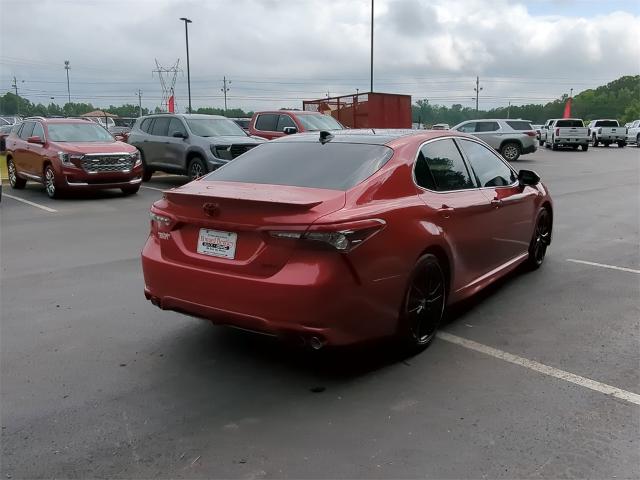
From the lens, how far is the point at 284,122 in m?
17.1

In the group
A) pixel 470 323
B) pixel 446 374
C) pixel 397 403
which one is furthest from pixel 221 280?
pixel 470 323

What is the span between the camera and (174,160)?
14.9m

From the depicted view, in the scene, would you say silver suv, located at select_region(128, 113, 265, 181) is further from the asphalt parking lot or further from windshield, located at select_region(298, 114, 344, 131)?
the asphalt parking lot

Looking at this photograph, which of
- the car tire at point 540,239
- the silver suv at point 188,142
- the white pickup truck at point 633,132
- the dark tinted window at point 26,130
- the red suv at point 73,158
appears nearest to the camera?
the car tire at point 540,239

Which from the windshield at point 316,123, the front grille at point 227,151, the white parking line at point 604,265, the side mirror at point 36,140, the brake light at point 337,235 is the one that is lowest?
the white parking line at point 604,265

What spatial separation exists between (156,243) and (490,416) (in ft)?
8.16

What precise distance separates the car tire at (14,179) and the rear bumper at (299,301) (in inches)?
502

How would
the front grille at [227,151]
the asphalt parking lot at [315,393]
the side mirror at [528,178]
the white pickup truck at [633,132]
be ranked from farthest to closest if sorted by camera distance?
the white pickup truck at [633,132], the front grille at [227,151], the side mirror at [528,178], the asphalt parking lot at [315,393]

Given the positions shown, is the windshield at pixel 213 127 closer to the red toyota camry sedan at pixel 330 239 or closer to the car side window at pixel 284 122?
the car side window at pixel 284 122

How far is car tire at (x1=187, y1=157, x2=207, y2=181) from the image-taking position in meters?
14.1

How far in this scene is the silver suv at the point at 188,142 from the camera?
45.6 ft

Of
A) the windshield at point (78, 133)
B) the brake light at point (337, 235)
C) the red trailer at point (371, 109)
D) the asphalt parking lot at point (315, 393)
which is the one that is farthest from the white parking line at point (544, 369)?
the red trailer at point (371, 109)

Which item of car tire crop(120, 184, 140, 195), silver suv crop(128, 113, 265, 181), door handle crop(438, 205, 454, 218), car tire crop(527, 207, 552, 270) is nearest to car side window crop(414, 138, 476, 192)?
door handle crop(438, 205, 454, 218)

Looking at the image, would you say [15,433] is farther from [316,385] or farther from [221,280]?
[316,385]
